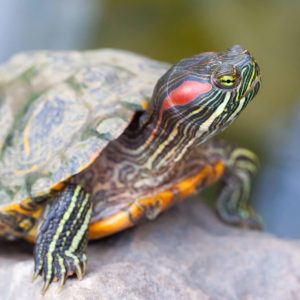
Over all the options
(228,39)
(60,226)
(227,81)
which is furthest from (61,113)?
(228,39)

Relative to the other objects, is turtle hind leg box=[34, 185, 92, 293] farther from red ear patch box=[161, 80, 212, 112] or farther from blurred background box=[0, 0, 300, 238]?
blurred background box=[0, 0, 300, 238]

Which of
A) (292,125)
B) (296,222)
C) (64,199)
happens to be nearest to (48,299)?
(64,199)

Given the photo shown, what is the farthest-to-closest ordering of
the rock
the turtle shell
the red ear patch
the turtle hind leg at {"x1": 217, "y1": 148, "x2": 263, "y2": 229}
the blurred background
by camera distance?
the blurred background → the turtle hind leg at {"x1": 217, "y1": 148, "x2": 263, "y2": 229} → the turtle shell → the red ear patch → the rock

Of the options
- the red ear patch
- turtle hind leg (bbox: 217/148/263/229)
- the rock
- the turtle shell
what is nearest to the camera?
the rock

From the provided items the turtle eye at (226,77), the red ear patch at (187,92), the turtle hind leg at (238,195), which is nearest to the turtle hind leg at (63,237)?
the red ear patch at (187,92)

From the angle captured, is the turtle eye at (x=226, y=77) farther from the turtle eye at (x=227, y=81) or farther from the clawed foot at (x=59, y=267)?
the clawed foot at (x=59, y=267)

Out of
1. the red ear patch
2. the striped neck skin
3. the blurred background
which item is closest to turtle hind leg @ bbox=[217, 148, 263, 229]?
the striped neck skin

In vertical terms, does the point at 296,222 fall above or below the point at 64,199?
below

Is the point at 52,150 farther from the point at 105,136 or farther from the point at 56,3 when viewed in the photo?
the point at 56,3
